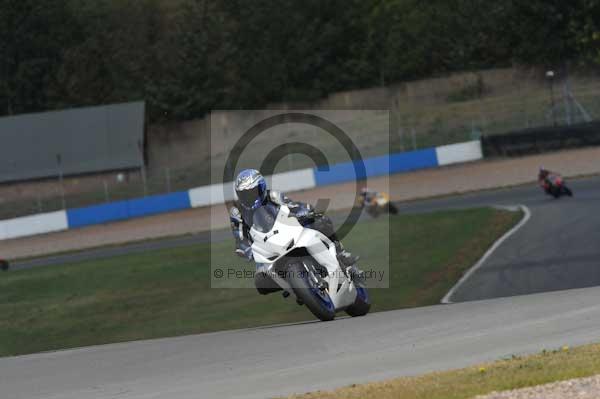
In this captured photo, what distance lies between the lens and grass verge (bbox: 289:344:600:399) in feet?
23.4

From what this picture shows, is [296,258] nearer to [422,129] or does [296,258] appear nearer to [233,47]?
[422,129]

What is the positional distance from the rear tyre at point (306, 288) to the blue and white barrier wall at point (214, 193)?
28832 millimetres

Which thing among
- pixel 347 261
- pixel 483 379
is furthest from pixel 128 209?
pixel 483 379

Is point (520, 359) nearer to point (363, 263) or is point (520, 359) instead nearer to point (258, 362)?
point (258, 362)

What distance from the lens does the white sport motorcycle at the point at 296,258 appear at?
11.2 metres

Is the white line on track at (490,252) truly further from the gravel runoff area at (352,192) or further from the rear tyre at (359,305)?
the gravel runoff area at (352,192)

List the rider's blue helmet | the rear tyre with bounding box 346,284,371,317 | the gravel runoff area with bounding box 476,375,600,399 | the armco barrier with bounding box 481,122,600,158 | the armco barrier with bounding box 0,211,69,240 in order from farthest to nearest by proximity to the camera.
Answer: the armco barrier with bounding box 0,211,69,240 → the armco barrier with bounding box 481,122,600,158 → the rear tyre with bounding box 346,284,371,317 → the rider's blue helmet → the gravel runoff area with bounding box 476,375,600,399

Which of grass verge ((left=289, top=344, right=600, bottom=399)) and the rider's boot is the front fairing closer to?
the rider's boot

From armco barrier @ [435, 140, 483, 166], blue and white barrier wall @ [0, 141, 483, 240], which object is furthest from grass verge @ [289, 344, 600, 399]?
armco barrier @ [435, 140, 483, 166]

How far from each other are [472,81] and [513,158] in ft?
69.1

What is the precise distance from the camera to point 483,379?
739 centimetres

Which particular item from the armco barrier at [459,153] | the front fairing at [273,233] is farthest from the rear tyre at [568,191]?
Result: the front fairing at [273,233]

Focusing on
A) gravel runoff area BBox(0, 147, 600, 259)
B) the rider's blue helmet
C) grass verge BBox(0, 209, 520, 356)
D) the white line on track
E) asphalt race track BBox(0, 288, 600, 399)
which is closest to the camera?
asphalt race track BBox(0, 288, 600, 399)

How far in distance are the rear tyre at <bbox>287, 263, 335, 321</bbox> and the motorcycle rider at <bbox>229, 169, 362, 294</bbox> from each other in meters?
0.49
